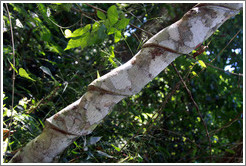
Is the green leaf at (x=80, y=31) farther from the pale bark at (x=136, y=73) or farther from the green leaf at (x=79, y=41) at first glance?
the pale bark at (x=136, y=73)

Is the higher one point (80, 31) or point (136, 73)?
point (80, 31)

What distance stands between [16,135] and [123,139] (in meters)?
0.32

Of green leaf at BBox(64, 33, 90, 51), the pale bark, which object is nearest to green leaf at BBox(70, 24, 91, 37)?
green leaf at BBox(64, 33, 90, 51)

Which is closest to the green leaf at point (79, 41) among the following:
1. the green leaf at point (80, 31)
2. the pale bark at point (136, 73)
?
the green leaf at point (80, 31)

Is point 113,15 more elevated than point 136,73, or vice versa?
point 113,15

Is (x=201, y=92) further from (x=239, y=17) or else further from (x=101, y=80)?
(x=101, y=80)

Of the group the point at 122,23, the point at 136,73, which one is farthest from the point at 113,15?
the point at 136,73

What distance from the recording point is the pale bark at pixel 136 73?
1.58ft

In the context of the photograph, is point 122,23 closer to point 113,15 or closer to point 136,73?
point 113,15

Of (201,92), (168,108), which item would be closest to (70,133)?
(168,108)

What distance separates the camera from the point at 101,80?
49 cm

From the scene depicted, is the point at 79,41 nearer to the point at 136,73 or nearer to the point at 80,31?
the point at 80,31

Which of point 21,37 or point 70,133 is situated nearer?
point 70,133

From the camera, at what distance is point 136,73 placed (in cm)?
48
